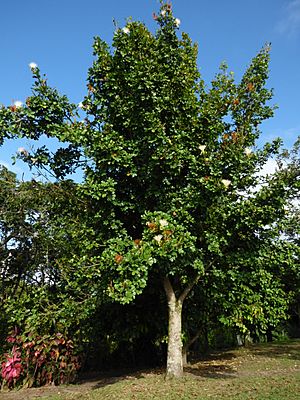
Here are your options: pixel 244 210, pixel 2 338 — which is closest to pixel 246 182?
pixel 244 210

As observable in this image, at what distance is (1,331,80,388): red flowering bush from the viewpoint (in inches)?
353

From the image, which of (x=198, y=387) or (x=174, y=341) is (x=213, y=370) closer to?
(x=174, y=341)

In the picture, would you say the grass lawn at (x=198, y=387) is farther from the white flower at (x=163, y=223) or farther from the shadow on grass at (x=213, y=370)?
the white flower at (x=163, y=223)

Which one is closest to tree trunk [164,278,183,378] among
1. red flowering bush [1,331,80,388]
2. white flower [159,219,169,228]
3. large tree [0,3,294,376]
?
large tree [0,3,294,376]

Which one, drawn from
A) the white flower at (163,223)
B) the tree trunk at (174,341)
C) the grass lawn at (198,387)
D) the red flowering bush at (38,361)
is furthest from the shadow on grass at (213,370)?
the white flower at (163,223)

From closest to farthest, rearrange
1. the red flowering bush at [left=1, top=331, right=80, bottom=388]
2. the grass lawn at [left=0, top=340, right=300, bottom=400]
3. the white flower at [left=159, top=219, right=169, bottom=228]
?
the grass lawn at [left=0, top=340, right=300, bottom=400]
the white flower at [left=159, top=219, right=169, bottom=228]
the red flowering bush at [left=1, top=331, right=80, bottom=388]

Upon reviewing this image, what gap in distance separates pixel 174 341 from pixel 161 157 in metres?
4.30

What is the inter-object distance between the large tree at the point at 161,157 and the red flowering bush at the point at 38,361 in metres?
2.28

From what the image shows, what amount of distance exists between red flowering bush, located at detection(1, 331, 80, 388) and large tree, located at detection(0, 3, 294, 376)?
228 cm

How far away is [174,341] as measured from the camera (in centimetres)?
836

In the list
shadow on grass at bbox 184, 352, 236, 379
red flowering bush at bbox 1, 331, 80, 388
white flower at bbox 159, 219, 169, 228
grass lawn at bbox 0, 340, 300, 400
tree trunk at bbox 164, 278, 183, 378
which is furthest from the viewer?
red flowering bush at bbox 1, 331, 80, 388

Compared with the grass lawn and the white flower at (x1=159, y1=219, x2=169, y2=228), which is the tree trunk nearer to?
the grass lawn

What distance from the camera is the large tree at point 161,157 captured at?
7652 millimetres

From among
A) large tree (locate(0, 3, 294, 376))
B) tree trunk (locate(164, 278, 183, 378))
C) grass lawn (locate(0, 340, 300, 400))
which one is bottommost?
grass lawn (locate(0, 340, 300, 400))
